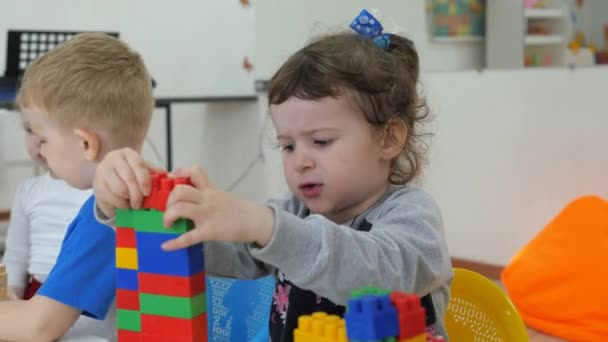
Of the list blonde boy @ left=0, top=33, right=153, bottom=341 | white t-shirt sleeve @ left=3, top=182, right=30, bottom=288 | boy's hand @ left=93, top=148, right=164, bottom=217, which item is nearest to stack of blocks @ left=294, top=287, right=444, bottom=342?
boy's hand @ left=93, top=148, right=164, bottom=217

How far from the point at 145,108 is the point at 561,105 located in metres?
2.51

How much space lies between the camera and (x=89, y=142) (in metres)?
1.21

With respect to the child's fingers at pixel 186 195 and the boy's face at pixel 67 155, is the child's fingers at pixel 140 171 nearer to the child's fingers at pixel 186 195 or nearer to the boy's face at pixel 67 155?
the child's fingers at pixel 186 195

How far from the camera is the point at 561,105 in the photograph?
3.40m

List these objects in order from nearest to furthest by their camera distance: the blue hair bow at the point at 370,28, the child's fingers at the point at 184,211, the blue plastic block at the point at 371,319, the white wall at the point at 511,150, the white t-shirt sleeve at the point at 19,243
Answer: the blue plastic block at the point at 371,319 → the child's fingers at the point at 184,211 → the blue hair bow at the point at 370,28 → the white t-shirt sleeve at the point at 19,243 → the white wall at the point at 511,150

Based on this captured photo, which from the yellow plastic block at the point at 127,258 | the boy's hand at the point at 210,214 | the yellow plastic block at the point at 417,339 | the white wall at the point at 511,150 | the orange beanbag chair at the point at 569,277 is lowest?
the orange beanbag chair at the point at 569,277

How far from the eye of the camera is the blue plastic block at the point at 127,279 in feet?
2.68

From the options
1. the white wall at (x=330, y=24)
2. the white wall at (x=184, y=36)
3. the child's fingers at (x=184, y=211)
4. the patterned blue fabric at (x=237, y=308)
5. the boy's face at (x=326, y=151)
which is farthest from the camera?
the white wall at (x=184, y=36)

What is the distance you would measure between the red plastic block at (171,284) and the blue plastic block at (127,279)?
19 mm

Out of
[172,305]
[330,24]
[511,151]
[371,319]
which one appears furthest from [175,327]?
[330,24]

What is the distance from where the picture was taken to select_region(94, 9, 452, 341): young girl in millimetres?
783

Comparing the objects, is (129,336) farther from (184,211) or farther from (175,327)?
(184,211)

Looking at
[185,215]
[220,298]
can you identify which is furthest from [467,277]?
[185,215]

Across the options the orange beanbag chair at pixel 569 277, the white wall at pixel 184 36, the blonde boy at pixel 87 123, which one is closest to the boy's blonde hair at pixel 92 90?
the blonde boy at pixel 87 123
